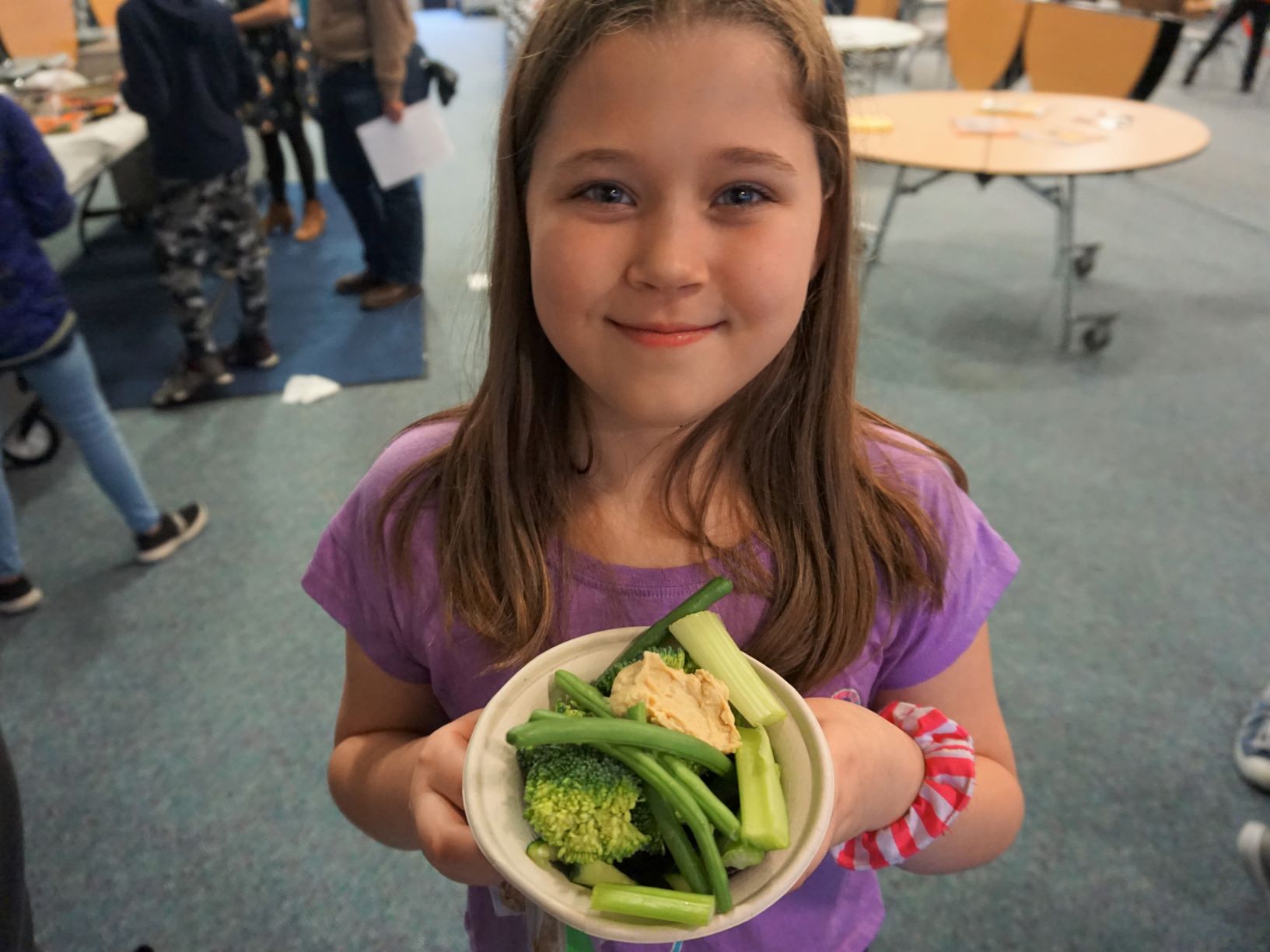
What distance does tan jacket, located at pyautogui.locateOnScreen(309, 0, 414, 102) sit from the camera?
261 cm

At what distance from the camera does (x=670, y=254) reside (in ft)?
1.66

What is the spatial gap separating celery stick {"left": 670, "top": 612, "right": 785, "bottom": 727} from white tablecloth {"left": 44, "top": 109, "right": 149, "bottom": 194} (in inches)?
90.1

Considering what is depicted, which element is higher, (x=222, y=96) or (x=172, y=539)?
(x=222, y=96)

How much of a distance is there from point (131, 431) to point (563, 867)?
2564 millimetres

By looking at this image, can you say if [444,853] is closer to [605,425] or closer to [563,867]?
[563,867]

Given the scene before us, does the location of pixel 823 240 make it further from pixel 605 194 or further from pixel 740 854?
pixel 740 854

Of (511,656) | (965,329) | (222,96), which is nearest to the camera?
(511,656)

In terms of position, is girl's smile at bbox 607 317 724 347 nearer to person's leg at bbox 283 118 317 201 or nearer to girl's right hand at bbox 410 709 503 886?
girl's right hand at bbox 410 709 503 886

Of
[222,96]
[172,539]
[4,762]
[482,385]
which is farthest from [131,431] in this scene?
[482,385]

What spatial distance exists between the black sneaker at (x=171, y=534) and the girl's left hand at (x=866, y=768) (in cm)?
193

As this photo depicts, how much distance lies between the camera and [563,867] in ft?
1.47

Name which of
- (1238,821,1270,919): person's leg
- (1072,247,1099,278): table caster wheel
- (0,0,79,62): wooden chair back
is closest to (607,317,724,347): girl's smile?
(1238,821,1270,919): person's leg

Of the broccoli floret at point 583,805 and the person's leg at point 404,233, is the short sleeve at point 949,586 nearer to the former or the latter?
the broccoli floret at point 583,805

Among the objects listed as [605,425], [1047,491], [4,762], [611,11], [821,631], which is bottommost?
[1047,491]
